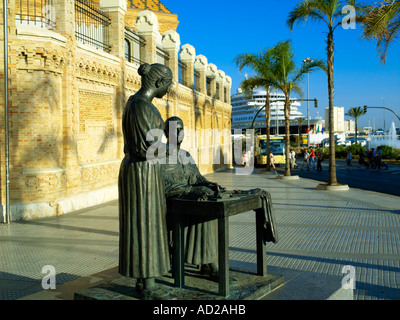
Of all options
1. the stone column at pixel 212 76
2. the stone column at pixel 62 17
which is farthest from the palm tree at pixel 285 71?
the stone column at pixel 62 17

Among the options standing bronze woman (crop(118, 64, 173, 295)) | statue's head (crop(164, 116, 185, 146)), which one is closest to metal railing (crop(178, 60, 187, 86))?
statue's head (crop(164, 116, 185, 146))

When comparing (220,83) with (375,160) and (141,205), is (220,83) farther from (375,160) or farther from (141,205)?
(141,205)

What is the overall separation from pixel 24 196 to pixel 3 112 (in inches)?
91.4

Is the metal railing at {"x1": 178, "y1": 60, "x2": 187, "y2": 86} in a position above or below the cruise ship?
below

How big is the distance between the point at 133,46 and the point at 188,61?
23.9 ft

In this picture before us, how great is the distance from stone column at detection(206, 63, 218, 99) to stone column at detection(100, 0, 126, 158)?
622 inches

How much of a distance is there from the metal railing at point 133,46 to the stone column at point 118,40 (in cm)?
158

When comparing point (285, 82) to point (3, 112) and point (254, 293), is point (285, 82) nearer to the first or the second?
point (3, 112)

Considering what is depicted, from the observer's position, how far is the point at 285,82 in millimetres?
23688

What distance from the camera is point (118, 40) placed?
594 inches

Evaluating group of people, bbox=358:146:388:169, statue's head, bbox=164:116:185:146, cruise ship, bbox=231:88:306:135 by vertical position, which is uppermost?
cruise ship, bbox=231:88:306:135

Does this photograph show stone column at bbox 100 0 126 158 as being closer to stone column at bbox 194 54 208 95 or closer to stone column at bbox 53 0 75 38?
stone column at bbox 53 0 75 38

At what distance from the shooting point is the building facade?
10844 millimetres

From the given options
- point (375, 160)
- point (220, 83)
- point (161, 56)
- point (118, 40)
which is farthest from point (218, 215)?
point (375, 160)
